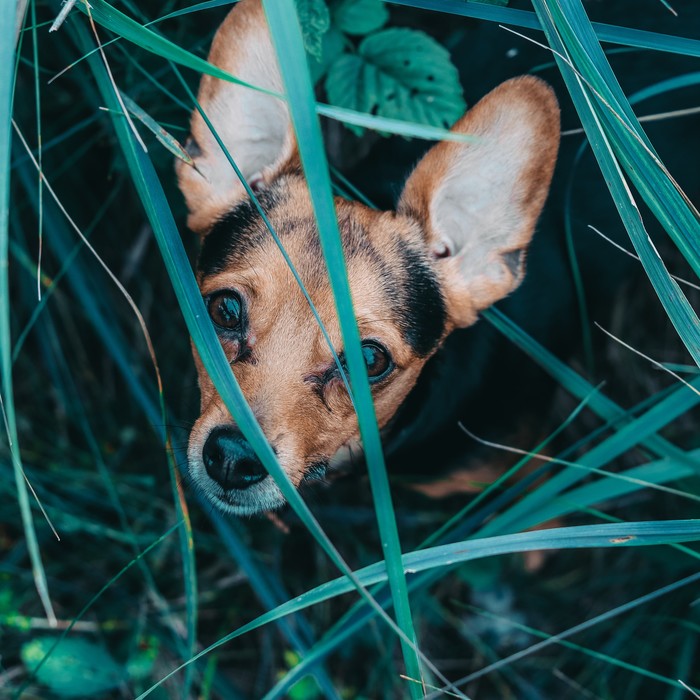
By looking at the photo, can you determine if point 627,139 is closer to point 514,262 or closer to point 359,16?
point 514,262

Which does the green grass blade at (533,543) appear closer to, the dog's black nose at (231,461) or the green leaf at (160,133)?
the dog's black nose at (231,461)

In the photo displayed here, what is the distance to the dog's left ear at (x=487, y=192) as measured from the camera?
166 centimetres

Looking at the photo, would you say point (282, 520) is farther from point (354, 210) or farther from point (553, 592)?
point (553, 592)

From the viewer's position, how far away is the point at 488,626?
122 inches

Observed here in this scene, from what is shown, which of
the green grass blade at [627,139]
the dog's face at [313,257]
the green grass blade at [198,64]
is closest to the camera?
the green grass blade at [198,64]

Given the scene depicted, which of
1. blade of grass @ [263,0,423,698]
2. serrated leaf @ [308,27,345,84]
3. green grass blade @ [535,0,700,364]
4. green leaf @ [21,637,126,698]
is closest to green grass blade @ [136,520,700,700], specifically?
blade of grass @ [263,0,423,698]

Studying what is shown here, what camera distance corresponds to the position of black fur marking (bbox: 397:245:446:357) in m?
1.95

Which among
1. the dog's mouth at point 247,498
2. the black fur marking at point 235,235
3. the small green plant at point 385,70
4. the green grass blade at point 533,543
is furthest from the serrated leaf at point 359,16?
the green grass blade at point 533,543

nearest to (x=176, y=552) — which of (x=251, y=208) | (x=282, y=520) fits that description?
(x=282, y=520)

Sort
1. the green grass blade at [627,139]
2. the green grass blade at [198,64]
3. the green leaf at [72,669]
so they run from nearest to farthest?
the green grass blade at [198,64], the green grass blade at [627,139], the green leaf at [72,669]

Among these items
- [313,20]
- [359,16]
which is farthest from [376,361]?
[359,16]

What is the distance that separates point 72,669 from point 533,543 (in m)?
1.97

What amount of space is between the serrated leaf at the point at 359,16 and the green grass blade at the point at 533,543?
1.54 m

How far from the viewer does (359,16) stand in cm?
204
